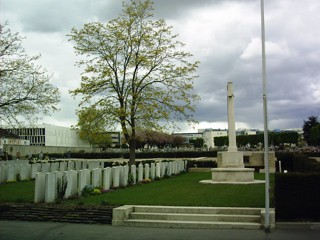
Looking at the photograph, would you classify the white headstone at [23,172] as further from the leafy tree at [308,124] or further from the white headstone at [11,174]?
the leafy tree at [308,124]

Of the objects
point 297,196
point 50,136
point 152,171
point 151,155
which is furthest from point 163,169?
point 50,136

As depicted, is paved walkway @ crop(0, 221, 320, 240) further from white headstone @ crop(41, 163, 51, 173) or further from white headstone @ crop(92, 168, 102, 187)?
white headstone @ crop(41, 163, 51, 173)

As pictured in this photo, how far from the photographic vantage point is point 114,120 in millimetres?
23531

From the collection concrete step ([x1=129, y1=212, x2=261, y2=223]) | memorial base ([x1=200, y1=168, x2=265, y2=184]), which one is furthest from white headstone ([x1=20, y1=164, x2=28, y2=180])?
concrete step ([x1=129, y1=212, x2=261, y2=223])

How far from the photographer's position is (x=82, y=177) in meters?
14.9

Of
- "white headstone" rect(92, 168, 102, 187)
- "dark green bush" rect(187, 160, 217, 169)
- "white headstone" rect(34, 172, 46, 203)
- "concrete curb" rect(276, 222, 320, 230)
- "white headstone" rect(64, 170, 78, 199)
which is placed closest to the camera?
"concrete curb" rect(276, 222, 320, 230)

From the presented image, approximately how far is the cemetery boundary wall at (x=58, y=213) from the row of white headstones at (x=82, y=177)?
1.09m

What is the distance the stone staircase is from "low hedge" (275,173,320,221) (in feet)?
1.88

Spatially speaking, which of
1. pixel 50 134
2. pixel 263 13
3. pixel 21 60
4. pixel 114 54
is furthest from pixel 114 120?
pixel 50 134

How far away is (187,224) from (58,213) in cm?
371

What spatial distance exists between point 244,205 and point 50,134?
9243 cm

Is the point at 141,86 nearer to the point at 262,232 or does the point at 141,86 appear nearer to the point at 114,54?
the point at 114,54

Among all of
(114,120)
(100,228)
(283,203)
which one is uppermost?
(114,120)

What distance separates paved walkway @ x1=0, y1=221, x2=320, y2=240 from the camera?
8.81m
